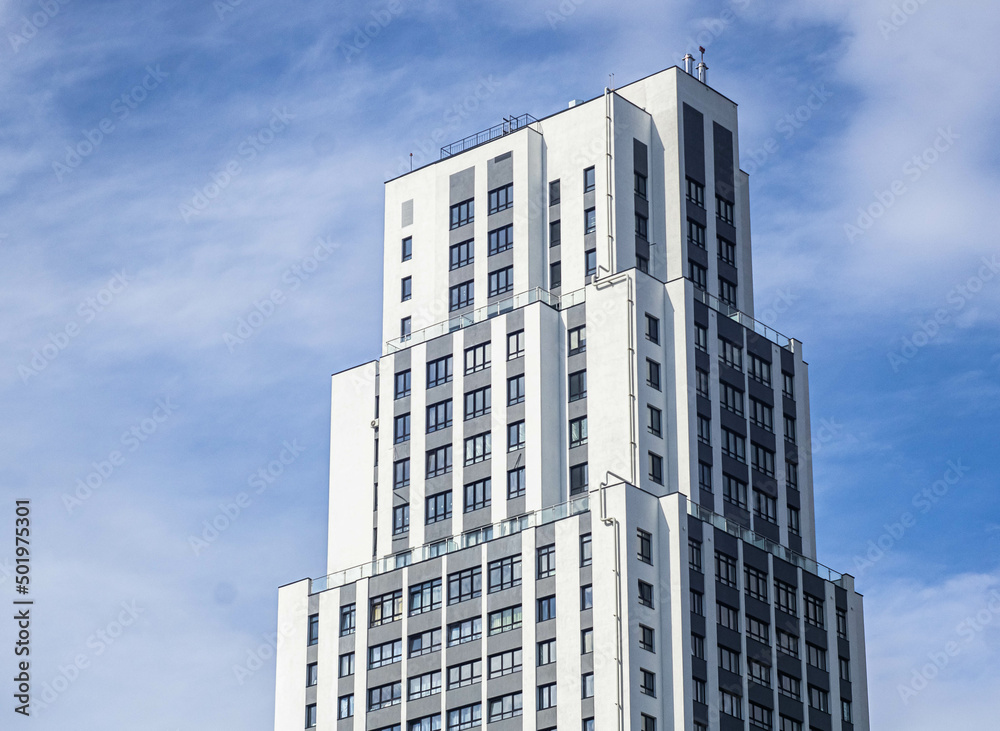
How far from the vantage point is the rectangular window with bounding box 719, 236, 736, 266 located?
159 meters

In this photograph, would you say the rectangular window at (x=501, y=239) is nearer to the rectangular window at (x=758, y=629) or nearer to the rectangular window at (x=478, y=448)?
the rectangular window at (x=478, y=448)

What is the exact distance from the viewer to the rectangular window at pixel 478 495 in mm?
147625

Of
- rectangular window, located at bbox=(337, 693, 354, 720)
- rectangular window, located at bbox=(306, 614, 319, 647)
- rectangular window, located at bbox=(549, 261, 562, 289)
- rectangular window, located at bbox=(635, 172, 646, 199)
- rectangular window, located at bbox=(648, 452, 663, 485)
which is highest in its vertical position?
rectangular window, located at bbox=(635, 172, 646, 199)

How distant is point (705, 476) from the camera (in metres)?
145

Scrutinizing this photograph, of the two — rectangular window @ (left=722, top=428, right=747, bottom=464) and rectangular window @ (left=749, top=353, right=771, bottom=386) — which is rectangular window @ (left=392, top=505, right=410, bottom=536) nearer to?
rectangular window @ (left=722, top=428, right=747, bottom=464)

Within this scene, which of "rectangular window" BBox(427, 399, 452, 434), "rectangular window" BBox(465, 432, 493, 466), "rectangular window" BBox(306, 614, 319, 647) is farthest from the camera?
"rectangular window" BBox(427, 399, 452, 434)

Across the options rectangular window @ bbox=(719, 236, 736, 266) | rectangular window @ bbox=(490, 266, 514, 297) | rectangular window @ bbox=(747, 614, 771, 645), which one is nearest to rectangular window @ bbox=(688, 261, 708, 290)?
rectangular window @ bbox=(719, 236, 736, 266)

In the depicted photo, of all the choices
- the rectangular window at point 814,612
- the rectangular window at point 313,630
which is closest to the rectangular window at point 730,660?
the rectangular window at point 814,612

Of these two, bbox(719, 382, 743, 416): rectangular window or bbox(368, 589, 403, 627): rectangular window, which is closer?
bbox(368, 589, 403, 627): rectangular window

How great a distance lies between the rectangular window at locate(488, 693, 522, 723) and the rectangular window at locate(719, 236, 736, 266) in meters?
41.2

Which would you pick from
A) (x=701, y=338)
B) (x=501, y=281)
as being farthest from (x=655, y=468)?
(x=501, y=281)

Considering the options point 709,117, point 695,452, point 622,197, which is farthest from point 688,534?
point 709,117

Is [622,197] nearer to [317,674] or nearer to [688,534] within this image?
[688,534]

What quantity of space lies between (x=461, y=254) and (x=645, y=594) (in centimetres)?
3677
